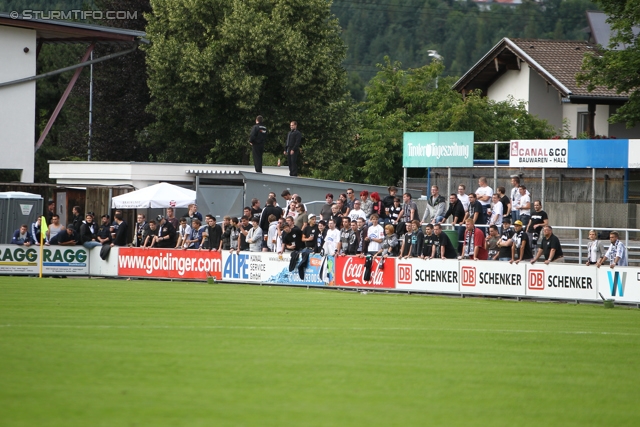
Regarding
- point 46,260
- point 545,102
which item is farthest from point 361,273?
point 545,102

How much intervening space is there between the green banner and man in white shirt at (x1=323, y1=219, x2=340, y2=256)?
497cm

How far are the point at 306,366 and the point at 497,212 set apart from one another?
600 inches

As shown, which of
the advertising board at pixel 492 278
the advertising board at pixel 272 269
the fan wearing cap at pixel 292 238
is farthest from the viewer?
the fan wearing cap at pixel 292 238

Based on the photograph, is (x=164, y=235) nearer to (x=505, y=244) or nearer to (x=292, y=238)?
(x=292, y=238)

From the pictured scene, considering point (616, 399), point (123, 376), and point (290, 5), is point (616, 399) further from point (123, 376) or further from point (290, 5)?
point (290, 5)

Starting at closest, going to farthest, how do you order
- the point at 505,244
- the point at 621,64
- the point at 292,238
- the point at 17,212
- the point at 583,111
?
the point at 505,244 < the point at 292,238 < the point at 621,64 < the point at 17,212 < the point at 583,111

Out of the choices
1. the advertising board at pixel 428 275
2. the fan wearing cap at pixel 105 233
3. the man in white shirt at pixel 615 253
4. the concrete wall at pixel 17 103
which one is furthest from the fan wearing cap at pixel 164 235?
the concrete wall at pixel 17 103

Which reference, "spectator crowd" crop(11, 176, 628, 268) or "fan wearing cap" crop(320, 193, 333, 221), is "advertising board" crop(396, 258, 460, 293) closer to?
"spectator crowd" crop(11, 176, 628, 268)

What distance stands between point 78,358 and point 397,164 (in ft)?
126

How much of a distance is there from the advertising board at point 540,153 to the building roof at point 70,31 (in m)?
21.2

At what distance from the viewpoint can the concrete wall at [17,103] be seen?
135 ft

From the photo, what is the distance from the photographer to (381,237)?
82.2 ft

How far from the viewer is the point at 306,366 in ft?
36.0

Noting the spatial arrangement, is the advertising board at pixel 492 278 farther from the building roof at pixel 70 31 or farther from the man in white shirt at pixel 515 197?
the building roof at pixel 70 31
